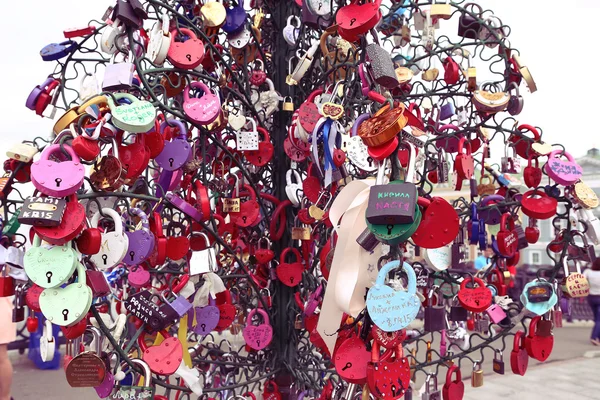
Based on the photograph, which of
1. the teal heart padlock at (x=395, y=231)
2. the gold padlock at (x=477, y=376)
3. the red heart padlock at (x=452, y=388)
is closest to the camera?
the teal heart padlock at (x=395, y=231)

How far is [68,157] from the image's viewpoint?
3.31 feet

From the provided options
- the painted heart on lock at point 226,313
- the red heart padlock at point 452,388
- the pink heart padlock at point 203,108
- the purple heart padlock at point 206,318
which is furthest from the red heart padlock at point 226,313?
the red heart padlock at point 452,388

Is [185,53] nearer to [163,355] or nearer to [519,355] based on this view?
[163,355]

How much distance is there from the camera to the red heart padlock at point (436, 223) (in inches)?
36.9

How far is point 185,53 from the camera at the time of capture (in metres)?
1.41

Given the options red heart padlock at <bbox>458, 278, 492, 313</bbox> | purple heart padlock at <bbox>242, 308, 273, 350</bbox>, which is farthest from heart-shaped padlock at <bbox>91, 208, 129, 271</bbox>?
red heart padlock at <bbox>458, 278, 492, 313</bbox>

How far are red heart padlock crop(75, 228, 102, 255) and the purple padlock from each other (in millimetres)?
603

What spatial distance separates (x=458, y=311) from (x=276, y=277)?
0.66m

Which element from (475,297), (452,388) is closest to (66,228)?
(475,297)

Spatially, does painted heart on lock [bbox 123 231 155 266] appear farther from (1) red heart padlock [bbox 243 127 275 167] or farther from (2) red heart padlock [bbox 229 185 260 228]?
(1) red heart padlock [bbox 243 127 275 167]

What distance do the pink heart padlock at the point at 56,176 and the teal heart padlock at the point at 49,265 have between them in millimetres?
107

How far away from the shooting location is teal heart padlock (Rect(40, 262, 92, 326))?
954mm

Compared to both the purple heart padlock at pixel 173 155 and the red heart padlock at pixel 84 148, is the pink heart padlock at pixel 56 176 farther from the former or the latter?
the purple heart padlock at pixel 173 155

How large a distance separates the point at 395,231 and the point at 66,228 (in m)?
0.59
